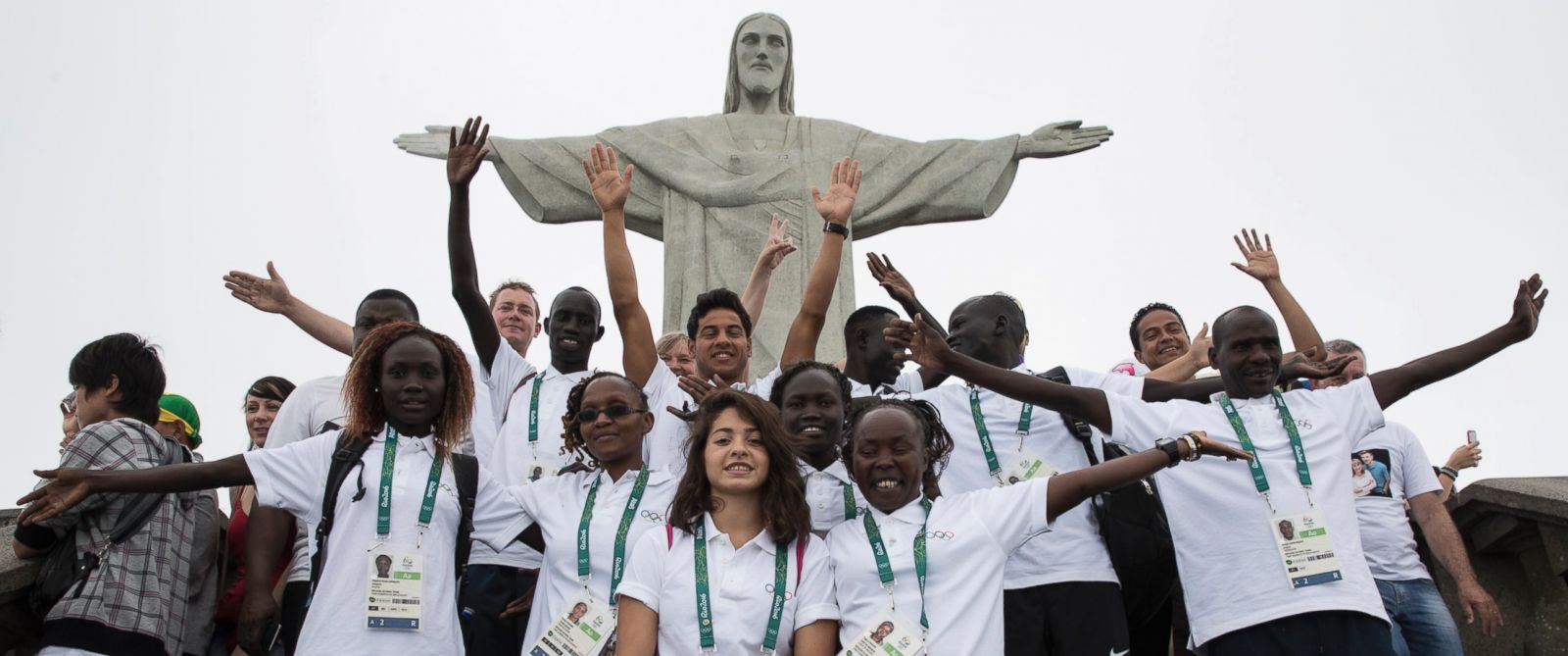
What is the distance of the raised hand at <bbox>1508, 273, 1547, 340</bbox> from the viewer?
494cm

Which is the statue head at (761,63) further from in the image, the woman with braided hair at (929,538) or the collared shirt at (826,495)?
the woman with braided hair at (929,538)

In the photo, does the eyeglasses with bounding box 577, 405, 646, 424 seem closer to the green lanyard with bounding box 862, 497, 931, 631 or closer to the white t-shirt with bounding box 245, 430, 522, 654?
the white t-shirt with bounding box 245, 430, 522, 654

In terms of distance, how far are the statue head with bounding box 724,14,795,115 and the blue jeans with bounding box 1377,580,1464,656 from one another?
6.06m

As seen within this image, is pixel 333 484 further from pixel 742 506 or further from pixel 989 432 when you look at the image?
pixel 989 432

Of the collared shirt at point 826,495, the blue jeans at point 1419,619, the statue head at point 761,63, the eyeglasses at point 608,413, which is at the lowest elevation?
the blue jeans at point 1419,619

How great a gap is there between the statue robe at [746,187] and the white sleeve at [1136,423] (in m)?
4.70

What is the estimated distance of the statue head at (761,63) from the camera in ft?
33.6

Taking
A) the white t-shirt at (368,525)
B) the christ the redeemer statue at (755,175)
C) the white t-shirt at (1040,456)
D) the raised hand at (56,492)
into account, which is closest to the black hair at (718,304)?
the white t-shirt at (1040,456)

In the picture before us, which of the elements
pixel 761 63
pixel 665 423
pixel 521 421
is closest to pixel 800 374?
pixel 665 423

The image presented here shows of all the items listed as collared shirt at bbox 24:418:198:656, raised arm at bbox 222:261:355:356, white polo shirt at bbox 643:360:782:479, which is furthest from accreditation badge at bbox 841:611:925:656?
raised arm at bbox 222:261:355:356

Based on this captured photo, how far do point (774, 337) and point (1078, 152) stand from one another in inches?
104

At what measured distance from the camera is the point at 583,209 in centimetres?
995

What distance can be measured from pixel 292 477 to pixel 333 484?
146mm

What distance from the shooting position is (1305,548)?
4422 millimetres
